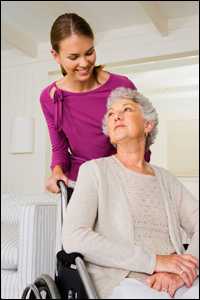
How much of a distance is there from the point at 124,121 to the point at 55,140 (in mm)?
223

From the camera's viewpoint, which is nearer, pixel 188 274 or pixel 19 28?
pixel 188 274

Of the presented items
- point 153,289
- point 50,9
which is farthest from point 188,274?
point 50,9

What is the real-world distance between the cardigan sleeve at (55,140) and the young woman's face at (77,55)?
0.45 ft

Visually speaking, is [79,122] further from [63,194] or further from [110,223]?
[110,223]

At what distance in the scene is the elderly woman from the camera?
2.20ft

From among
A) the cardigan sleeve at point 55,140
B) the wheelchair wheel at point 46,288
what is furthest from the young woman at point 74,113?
the wheelchair wheel at point 46,288

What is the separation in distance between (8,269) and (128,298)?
83cm

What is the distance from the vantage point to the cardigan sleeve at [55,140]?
940 mm

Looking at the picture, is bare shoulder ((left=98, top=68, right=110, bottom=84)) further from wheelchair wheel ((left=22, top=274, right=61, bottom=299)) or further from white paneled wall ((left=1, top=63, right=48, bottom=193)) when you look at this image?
wheelchair wheel ((left=22, top=274, right=61, bottom=299))

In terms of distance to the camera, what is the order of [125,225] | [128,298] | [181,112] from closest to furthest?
[128,298]
[125,225]
[181,112]

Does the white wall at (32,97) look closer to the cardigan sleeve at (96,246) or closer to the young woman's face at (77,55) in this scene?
the young woman's face at (77,55)

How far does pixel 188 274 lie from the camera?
662 mm

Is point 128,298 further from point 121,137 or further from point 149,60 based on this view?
point 149,60

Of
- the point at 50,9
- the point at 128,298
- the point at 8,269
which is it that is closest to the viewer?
the point at 128,298
